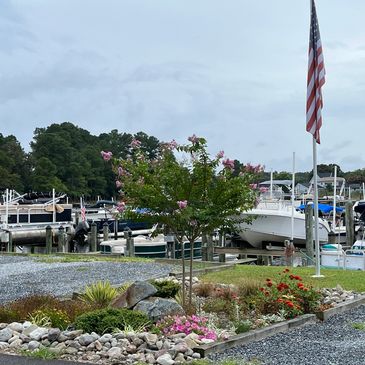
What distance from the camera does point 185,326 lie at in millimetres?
8906

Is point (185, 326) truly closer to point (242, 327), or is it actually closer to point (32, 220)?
point (242, 327)

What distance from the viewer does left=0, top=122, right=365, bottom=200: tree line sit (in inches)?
3654

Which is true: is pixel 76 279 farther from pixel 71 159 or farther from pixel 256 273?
pixel 71 159

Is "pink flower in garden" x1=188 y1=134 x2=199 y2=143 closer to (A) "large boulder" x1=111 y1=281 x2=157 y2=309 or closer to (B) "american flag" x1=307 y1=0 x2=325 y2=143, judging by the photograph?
(A) "large boulder" x1=111 y1=281 x2=157 y2=309

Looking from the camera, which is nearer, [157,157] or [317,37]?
[157,157]

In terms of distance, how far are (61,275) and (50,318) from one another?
877 centimetres

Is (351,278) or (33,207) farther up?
(33,207)

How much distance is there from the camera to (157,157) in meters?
11.6

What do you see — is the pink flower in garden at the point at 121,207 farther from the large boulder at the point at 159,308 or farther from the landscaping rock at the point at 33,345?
the landscaping rock at the point at 33,345

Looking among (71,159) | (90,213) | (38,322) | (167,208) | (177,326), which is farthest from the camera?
(71,159)

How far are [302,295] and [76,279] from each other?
7653 millimetres

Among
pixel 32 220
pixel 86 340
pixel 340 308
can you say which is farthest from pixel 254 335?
pixel 32 220

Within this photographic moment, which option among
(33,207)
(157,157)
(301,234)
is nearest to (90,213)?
(33,207)

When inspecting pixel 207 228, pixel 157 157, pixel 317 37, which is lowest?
pixel 207 228
